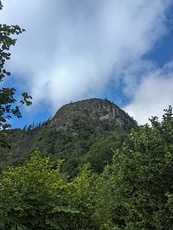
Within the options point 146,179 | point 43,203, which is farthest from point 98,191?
point 43,203

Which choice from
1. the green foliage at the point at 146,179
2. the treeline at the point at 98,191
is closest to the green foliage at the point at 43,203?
the treeline at the point at 98,191

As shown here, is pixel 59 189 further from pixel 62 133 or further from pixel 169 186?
pixel 62 133

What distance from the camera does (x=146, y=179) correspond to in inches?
A: 460

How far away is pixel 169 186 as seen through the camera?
1158 centimetres

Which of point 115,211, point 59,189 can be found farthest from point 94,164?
point 59,189

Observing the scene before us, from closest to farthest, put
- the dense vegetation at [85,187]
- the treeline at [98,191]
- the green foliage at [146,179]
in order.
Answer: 1. the dense vegetation at [85,187]
2. the treeline at [98,191]
3. the green foliage at [146,179]

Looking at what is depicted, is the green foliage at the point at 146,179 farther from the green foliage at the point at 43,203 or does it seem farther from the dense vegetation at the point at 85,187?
the green foliage at the point at 43,203

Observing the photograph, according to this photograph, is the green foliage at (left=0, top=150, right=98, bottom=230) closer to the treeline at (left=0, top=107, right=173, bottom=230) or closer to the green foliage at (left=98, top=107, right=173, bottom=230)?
the treeline at (left=0, top=107, right=173, bottom=230)

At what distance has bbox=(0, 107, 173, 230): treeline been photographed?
6.92m

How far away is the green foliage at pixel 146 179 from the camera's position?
11273 mm

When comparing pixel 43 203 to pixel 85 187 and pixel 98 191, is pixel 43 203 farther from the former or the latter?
pixel 98 191

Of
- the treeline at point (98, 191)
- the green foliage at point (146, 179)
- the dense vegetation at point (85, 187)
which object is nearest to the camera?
the dense vegetation at point (85, 187)

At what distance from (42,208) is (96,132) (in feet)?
598

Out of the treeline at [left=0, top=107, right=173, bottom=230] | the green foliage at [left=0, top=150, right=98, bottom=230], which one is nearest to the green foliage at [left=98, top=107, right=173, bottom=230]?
the treeline at [left=0, top=107, right=173, bottom=230]
